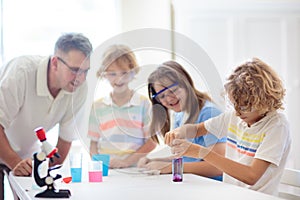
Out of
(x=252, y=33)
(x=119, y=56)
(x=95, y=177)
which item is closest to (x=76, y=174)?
(x=95, y=177)

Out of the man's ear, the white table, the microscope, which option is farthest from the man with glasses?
the microscope

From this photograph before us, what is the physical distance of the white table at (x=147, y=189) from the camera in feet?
4.87

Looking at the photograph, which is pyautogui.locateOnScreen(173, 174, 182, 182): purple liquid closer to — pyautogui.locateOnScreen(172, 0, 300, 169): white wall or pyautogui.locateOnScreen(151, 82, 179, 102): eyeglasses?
pyautogui.locateOnScreen(151, 82, 179, 102): eyeglasses

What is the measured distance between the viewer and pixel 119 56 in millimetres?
2037

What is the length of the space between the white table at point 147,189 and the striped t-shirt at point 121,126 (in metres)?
0.14

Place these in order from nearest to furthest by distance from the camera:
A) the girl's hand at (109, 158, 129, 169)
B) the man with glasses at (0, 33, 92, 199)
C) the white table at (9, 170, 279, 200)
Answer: the white table at (9, 170, 279, 200)
the girl's hand at (109, 158, 129, 169)
the man with glasses at (0, 33, 92, 199)

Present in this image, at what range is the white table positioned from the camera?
148 cm

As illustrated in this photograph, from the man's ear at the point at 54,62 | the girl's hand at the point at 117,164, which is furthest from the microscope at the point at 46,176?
the man's ear at the point at 54,62

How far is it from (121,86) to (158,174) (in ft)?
1.30

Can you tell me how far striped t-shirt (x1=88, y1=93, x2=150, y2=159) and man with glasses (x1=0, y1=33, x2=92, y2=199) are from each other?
0.21 m

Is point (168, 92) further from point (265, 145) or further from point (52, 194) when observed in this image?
point (52, 194)

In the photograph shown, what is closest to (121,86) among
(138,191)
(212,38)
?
(138,191)

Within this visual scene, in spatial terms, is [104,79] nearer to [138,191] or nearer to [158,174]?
[158,174]

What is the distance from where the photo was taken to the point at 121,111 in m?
2.10
